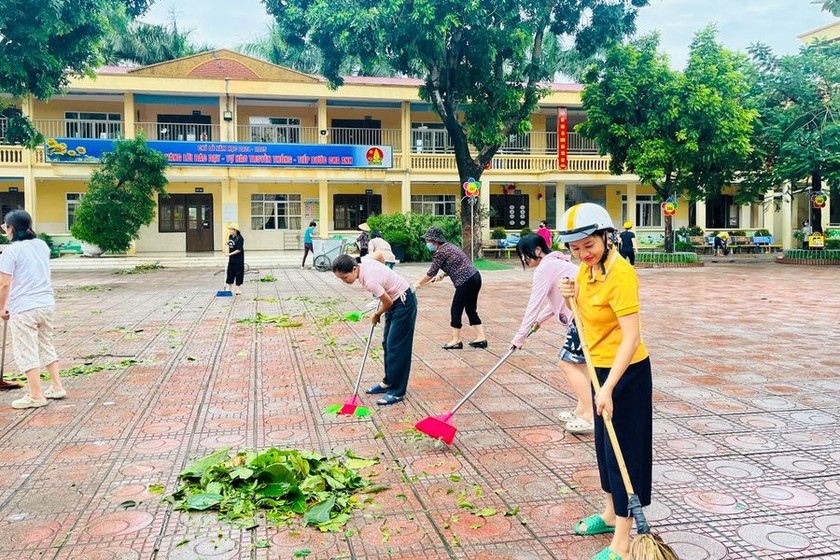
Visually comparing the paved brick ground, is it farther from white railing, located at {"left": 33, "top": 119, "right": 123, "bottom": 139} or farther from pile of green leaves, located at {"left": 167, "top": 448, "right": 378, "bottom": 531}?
white railing, located at {"left": 33, "top": 119, "right": 123, "bottom": 139}

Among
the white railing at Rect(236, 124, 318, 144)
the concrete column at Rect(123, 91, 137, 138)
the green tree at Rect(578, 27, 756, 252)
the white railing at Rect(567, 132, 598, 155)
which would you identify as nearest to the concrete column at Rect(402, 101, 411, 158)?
the white railing at Rect(236, 124, 318, 144)

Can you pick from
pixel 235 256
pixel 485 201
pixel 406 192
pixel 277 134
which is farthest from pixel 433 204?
pixel 235 256

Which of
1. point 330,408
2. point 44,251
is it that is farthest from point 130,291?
point 330,408

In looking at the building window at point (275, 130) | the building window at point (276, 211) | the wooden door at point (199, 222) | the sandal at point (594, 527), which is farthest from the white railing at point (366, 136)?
the sandal at point (594, 527)

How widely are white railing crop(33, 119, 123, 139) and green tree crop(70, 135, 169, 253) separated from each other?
18.1 feet

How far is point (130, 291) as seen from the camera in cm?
1501

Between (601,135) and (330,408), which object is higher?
(601,135)

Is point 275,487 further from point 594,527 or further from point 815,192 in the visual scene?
point 815,192

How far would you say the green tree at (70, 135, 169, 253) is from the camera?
20.5 meters

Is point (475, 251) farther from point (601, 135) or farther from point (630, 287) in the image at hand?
point (630, 287)

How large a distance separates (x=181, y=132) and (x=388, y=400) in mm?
25098

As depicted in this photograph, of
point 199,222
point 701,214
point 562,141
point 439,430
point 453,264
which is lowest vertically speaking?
point 439,430

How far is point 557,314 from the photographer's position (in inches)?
197

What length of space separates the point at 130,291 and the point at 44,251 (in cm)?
1004
